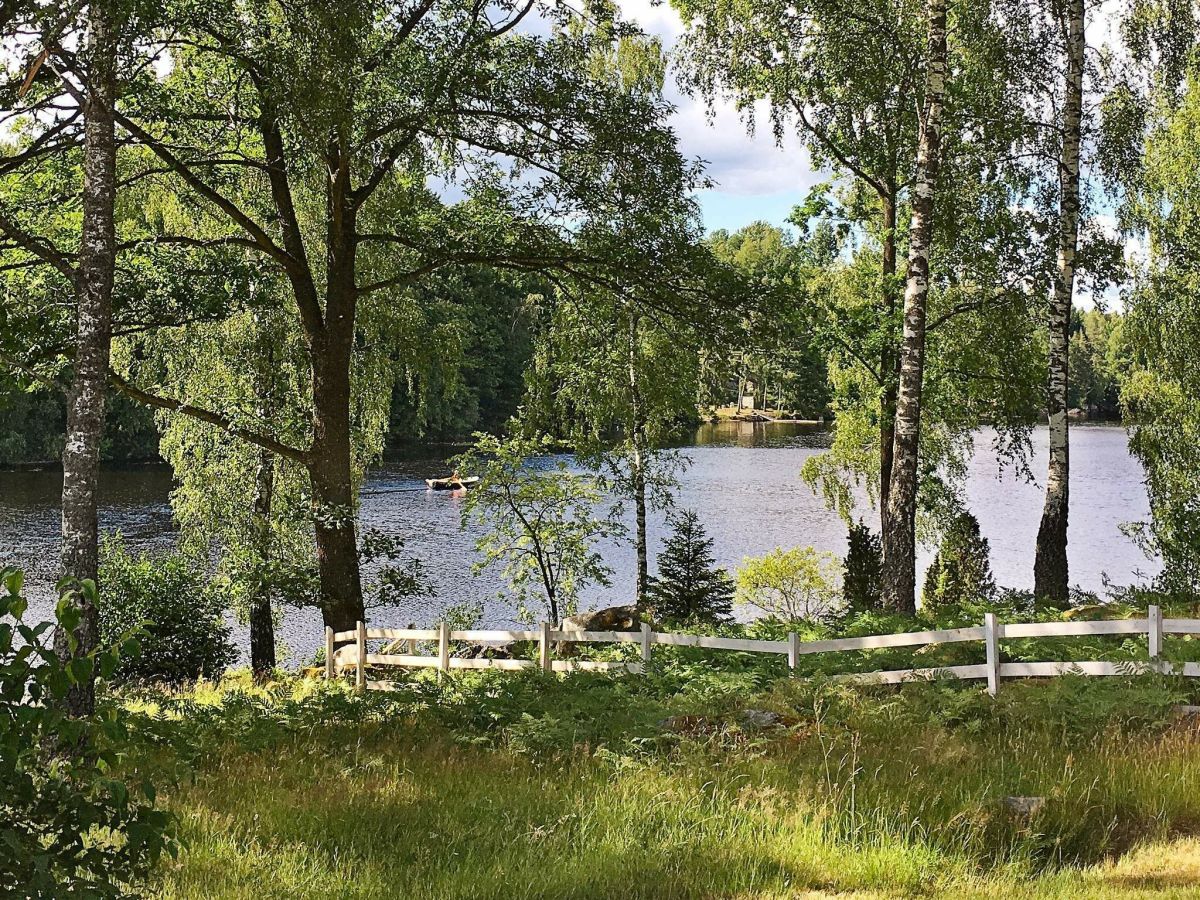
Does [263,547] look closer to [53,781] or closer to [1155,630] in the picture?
[1155,630]

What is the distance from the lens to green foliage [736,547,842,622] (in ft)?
80.4

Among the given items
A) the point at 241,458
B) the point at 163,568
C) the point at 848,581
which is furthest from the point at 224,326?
→ the point at 848,581

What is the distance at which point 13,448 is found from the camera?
49.0m

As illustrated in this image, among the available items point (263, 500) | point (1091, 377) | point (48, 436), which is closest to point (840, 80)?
point (263, 500)

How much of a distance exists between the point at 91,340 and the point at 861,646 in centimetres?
793

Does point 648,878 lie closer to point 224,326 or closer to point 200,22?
point 200,22

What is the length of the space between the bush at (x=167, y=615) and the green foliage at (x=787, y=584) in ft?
41.3

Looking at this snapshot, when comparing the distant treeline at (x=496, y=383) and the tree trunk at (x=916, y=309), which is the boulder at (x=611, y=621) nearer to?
the distant treeline at (x=496, y=383)

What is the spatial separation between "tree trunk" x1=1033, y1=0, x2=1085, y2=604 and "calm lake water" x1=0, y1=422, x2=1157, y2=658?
4249 millimetres

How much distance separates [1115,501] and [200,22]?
43931 mm

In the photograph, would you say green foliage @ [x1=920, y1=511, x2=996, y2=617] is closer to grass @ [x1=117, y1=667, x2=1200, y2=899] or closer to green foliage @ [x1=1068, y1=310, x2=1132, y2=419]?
grass @ [x1=117, y1=667, x2=1200, y2=899]

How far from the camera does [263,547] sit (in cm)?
1730

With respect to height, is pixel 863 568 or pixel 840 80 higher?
pixel 840 80

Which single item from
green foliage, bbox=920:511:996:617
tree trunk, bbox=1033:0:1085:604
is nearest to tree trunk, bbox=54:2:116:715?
tree trunk, bbox=1033:0:1085:604
